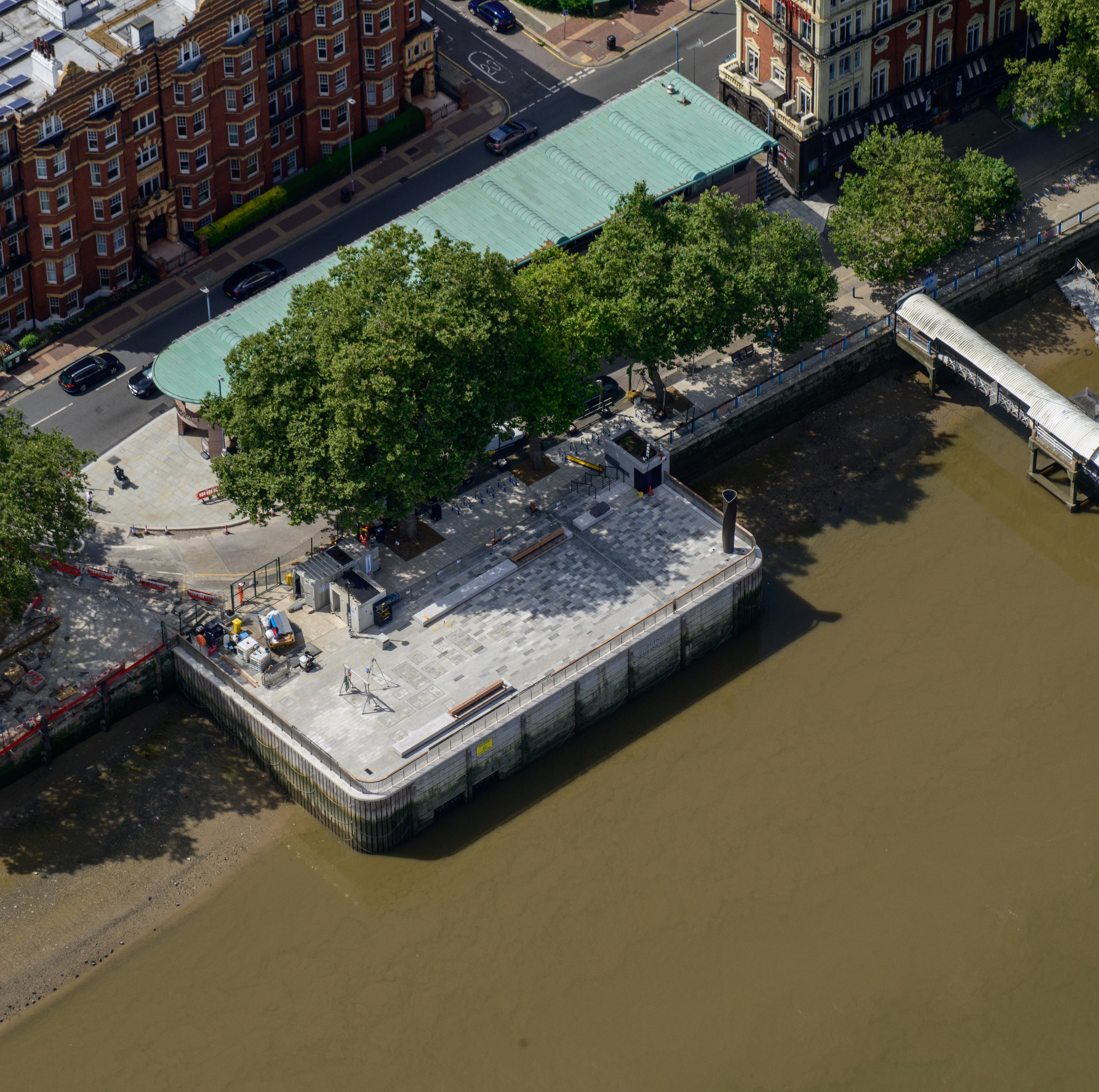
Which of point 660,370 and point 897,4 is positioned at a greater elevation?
point 897,4

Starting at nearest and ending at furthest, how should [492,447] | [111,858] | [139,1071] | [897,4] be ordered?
[139,1071] → [111,858] → [492,447] → [897,4]

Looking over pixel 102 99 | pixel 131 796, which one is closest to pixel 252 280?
pixel 102 99

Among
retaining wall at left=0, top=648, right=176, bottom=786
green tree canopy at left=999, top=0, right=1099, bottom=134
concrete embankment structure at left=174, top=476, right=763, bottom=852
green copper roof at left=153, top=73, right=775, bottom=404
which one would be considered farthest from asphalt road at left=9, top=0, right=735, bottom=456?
green tree canopy at left=999, top=0, right=1099, bottom=134

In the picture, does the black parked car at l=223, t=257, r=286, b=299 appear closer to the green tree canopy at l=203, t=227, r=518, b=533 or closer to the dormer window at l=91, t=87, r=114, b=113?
the dormer window at l=91, t=87, r=114, b=113

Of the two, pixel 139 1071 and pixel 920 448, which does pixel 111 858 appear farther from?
pixel 920 448

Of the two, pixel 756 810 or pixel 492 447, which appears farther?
pixel 492 447

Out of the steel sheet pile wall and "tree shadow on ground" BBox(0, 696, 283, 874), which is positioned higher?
the steel sheet pile wall

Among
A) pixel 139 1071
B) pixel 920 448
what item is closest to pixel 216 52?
pixel 920 448
